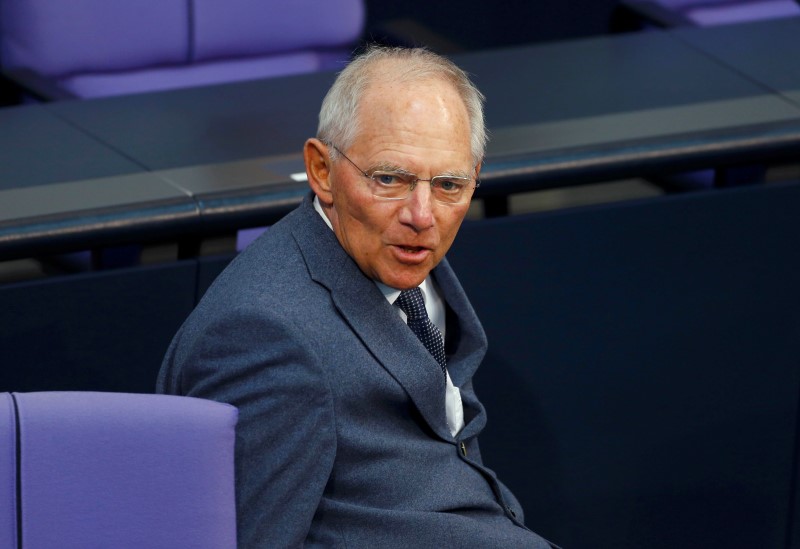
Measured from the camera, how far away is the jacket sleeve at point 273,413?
1.38 metres

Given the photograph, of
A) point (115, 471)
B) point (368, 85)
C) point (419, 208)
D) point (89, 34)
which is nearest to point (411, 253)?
point (419, 208)

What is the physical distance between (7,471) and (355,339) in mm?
370

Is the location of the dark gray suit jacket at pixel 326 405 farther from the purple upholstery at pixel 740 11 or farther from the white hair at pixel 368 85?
the purple upholstery at pixel 740 11

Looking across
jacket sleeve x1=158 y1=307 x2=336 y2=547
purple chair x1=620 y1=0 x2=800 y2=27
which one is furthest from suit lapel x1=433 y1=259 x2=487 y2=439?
purple chair x1=620 y1=0 x2=800 y2=27

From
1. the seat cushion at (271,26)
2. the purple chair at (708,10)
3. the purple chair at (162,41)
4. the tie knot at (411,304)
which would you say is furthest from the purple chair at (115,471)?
the purple chair at (708,10)

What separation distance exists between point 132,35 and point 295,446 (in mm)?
1646

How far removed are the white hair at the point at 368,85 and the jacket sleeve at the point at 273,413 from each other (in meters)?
0.23

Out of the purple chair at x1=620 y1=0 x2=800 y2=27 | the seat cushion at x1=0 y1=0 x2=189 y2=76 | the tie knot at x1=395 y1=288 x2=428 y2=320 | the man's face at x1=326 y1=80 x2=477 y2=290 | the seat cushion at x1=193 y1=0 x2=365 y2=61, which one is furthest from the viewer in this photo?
the purple chair at x1=620 y1=0 x2=800 y2=27

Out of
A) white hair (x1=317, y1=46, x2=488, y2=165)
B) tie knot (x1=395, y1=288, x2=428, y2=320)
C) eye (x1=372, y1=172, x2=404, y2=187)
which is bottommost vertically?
tie knot (x1=395, y1=288, x2=428, y2=320)

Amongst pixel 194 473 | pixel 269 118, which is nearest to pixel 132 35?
pixel 269 118

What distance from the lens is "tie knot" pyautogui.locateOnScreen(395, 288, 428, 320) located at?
1584 millimetres

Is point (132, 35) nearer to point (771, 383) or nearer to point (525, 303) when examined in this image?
point (525, 303)

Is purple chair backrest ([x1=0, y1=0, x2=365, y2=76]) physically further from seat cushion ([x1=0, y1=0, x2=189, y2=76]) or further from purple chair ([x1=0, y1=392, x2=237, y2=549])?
purple chair ([x1=0, y1=392, x2=237, y2=549])

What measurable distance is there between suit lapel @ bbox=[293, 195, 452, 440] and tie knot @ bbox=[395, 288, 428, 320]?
0.18 ft
